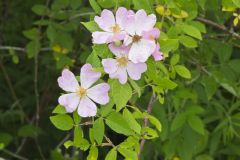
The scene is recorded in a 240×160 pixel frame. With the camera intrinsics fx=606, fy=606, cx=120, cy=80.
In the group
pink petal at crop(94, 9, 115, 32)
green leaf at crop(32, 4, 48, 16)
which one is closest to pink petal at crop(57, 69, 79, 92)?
pink petal at crop(94, 9, 115, 32)

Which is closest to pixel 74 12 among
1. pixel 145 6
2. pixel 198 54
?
pixel 198 54

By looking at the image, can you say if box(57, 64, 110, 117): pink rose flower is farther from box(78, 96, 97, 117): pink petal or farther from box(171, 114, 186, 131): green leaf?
box(171, 114, 186, 131): green leaf

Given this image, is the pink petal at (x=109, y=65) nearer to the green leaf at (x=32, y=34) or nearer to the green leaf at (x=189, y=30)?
the green leaf at (x=189, y=30)

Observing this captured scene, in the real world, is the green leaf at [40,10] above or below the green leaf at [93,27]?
below

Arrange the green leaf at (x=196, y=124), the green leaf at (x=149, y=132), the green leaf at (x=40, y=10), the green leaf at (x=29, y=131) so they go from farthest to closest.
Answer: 1. the green leaf at (x=29, y=131)
2. the green leaf at (x=40, y=10)
3. the green leaf at (x=196, y=124)
4. the green leaf at (x=149, y=132)

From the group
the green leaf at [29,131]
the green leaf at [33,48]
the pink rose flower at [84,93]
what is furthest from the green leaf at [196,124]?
the pink rose flower at [84,93]

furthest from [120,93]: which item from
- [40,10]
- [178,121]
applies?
[40,10]

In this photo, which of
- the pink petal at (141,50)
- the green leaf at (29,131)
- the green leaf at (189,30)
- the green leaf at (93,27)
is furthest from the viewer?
the green leaf at (29,131)
